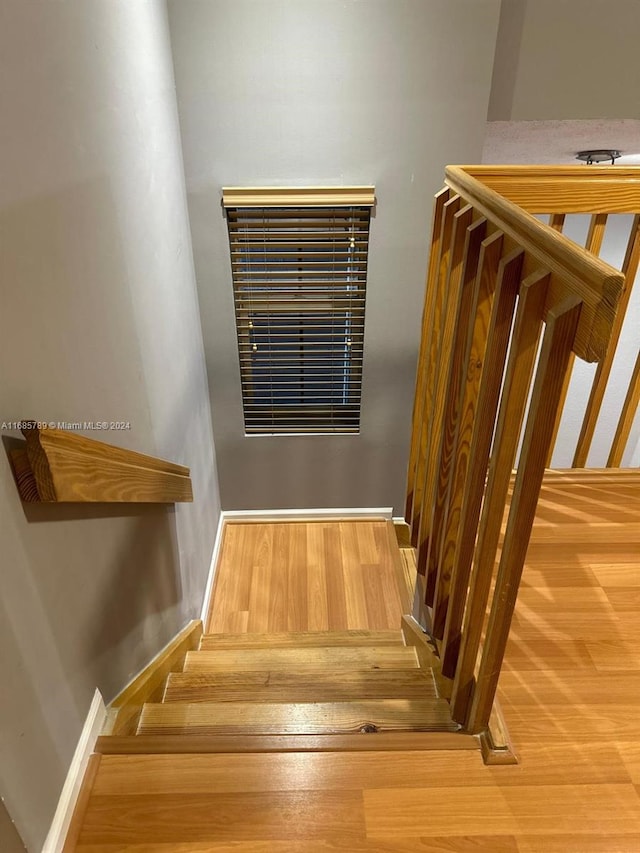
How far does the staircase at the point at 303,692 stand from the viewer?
127 cm

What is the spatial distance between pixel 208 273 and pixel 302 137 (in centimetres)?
80

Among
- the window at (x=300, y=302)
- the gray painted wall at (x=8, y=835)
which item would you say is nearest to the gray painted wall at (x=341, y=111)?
the window at (x=300, y=302)

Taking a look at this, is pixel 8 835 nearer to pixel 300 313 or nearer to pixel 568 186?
pixel 568 186

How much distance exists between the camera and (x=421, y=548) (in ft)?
5.33

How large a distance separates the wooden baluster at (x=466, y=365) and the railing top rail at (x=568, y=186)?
561 mm

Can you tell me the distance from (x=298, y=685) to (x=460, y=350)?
1.16m

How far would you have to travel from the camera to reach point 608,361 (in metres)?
1.75

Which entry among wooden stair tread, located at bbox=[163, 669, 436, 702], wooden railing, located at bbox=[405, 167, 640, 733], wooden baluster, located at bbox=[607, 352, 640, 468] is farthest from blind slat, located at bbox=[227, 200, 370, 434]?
wooden stair tread, located at bbox=[163, 669, 436, 702]

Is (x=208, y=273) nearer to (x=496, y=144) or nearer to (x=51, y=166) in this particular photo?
(x=51, y=166)

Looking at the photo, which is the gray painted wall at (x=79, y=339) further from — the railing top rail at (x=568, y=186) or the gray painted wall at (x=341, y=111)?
the railing top rail at (x=568, y=186)

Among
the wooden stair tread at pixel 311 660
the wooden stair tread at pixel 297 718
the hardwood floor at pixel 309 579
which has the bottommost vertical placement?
the hardwood floor at pixel 309 579

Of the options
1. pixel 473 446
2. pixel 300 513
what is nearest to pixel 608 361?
pixel 473 446

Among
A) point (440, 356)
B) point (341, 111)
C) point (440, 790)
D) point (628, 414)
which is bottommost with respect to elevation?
point (440, 790)

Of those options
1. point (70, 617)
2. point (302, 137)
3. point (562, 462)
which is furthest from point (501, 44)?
point (562, 462)
